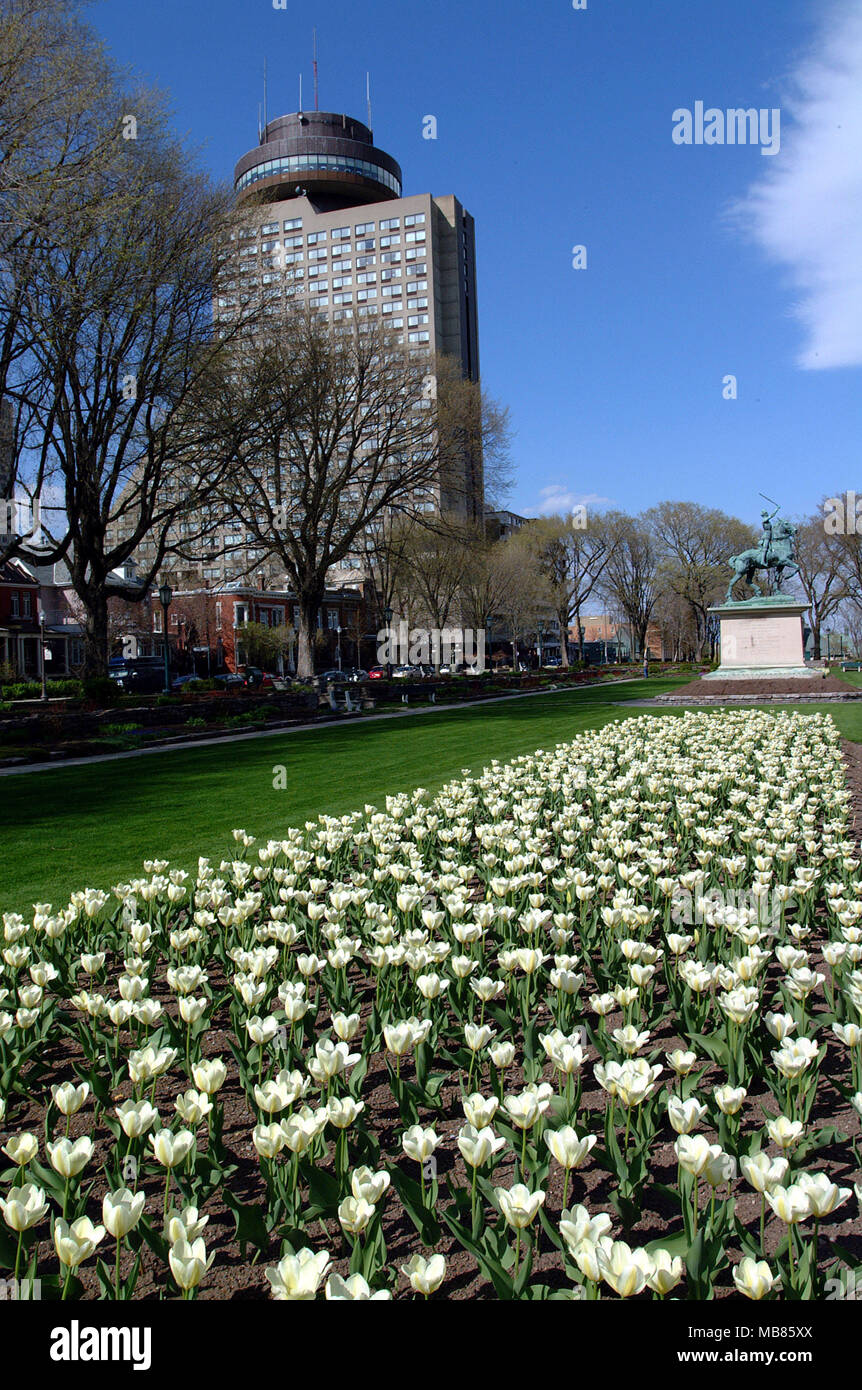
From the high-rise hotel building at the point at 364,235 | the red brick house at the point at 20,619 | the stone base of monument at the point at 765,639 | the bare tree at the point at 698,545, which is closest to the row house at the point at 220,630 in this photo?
the red brick house at the point at 20,619

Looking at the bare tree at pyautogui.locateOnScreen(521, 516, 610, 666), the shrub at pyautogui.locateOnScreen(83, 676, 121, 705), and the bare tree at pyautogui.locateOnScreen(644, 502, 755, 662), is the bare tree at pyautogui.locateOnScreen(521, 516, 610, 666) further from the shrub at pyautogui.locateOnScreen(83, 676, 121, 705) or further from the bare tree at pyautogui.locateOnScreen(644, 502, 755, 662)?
the shrub at pyautogui.locateOnScreen(83, 676, 121, 705)

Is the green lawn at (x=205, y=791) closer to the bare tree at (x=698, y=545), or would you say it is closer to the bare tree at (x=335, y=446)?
the bare tree at (x=335, y=446)

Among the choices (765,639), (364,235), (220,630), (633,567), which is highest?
(364,235)

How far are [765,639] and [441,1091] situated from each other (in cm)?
3370

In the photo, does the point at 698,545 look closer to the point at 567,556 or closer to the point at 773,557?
the point at 567,556

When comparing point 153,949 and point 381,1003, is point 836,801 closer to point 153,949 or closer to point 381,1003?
point 381,1003

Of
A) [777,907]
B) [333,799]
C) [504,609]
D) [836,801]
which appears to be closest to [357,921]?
[777,907]

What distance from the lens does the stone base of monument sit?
111 ft

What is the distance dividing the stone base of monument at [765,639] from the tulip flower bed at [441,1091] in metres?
29.4

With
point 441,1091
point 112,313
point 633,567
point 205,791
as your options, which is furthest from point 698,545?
point 441,1091

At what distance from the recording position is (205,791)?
1184 centimetres

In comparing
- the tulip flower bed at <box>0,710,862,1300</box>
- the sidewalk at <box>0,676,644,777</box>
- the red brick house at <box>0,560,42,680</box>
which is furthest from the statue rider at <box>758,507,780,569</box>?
the red brick house at <box>0,560,42,680</box>
